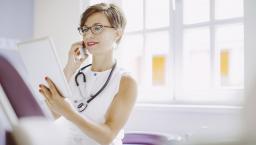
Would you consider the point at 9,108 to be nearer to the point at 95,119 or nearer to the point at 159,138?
the point at 95,119

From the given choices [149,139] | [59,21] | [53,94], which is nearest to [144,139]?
[149,139]

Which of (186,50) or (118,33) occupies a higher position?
(118,33)

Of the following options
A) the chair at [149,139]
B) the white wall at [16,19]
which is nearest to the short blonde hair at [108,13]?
the chair at [149,139]

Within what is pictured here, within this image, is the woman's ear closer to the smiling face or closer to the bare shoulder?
the smiling face

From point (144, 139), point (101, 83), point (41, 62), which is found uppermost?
point (41, 62)

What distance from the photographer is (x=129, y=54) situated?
10.3 feet

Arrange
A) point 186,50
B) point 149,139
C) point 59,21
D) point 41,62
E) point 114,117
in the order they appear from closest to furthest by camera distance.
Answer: point 41,62 < point 114,117 < point 149,139 < point 186,50 < point 59,21

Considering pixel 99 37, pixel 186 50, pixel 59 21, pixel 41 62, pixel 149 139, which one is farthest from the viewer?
pixel 59 21

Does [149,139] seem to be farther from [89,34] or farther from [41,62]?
[41,62]

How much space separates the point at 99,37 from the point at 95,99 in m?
0.26

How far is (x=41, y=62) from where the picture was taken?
40.6 inches

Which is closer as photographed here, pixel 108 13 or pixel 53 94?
pixel 53 94

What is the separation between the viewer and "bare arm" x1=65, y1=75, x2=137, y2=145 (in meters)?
1.18

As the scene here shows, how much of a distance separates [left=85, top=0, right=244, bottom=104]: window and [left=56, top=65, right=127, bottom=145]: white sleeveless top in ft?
4.18
